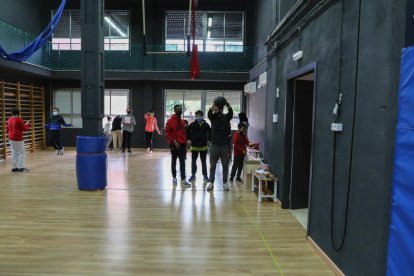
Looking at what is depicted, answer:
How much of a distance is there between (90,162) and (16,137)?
2.87 meters

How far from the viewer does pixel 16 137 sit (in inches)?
324

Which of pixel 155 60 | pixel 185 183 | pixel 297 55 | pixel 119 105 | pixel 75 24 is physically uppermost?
pixel 75 24

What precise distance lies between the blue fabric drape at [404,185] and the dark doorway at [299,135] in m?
3.02

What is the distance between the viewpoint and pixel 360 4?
301 centimetres

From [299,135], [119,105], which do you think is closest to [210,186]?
[299,135]

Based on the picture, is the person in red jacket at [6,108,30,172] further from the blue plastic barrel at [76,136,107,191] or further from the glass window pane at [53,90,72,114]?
the glass window pane at [53,90,72,114]

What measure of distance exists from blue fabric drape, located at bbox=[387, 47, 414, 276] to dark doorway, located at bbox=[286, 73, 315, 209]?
302cm

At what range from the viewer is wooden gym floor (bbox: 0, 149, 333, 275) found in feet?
11.5

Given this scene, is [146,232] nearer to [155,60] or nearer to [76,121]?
[155,60]

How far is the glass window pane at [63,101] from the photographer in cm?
1378

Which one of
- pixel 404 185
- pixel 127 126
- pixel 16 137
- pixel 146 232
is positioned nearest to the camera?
pixel 404 185

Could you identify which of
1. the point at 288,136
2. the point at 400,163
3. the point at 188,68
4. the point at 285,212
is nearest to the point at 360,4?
the point at 400,163

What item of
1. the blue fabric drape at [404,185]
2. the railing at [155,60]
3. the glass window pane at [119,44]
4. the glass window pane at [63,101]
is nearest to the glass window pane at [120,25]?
the glass window pane at [119,44]

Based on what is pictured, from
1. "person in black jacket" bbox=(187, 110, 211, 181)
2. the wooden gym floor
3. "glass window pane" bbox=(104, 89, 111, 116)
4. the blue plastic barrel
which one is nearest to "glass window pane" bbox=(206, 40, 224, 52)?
"glass window pane" bbox=(104, 89, 111, 116)
